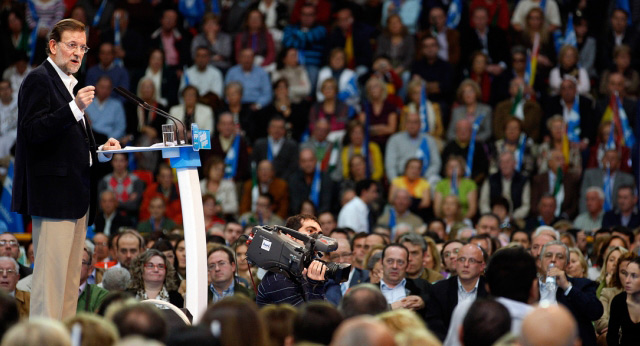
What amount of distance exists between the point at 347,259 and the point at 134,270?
84.1 inches

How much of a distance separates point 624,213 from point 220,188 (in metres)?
5.06

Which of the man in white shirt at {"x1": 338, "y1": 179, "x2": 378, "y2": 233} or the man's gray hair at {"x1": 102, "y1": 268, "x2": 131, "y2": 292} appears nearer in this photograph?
the man's gray hair at {"x1": 102, "y1": 268, "x2": 131, "y2": 292}

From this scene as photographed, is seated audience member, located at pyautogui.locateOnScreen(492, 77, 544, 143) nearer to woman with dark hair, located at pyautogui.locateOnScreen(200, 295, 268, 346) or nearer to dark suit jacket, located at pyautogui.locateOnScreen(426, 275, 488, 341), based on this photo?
dark suit jacket, located at pyautogui.locateOnScreen(426, 275, 488, 341)

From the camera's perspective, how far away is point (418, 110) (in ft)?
47.4

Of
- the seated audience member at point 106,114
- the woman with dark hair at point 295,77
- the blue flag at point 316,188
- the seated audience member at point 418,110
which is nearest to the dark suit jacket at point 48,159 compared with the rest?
the blue flag at point 316,188

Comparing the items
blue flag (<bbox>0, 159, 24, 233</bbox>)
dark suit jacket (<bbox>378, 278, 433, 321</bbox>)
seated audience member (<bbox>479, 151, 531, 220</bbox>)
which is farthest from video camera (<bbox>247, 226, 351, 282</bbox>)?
seated audience member (<bbox>479, 151, 531, 220</bbox>)

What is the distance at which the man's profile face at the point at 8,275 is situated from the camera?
27.8 ft

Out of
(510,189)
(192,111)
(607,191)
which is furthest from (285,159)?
(607,191)

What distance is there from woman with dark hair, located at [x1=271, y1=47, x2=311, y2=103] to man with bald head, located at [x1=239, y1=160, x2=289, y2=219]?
72.6 inches

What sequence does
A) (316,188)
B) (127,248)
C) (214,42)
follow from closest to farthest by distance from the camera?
(127,248)
(316,188)
(214,42)

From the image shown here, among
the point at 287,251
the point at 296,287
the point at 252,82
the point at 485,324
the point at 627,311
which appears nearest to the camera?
the point at 485,324

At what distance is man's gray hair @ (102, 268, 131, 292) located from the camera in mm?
8805

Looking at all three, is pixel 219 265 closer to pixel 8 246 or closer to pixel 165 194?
pixel 8 246

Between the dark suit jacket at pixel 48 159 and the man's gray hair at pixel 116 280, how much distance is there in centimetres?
323
